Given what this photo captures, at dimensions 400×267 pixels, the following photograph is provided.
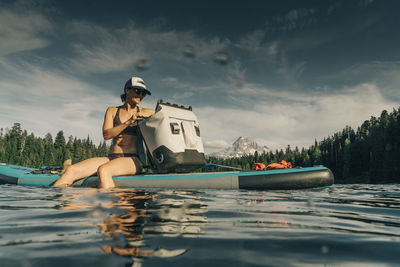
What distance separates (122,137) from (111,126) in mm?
429

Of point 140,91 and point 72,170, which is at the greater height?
point 140,91

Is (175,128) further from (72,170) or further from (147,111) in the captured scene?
(72,170)

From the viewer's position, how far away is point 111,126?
6.57 m

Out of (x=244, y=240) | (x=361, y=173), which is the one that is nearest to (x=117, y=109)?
(x=244, y=240)

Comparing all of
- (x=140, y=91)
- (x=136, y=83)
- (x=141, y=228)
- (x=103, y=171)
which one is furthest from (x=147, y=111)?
(x=141, y=228)

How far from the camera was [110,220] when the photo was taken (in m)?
2.27

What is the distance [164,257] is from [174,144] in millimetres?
5159

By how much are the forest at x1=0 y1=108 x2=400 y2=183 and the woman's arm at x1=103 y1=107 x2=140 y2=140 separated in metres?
59.5

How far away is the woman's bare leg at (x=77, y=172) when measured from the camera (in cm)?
652

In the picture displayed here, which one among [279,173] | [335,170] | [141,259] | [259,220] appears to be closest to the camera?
[141,259]

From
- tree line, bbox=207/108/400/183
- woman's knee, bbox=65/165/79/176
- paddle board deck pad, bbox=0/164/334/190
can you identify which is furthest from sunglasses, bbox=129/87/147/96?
tree line, bbox=207/108/400/183

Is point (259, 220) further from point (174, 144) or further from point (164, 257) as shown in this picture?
point (174, 144)

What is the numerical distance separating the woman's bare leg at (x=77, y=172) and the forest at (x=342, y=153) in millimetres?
58757

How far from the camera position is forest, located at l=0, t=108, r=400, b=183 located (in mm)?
66625
